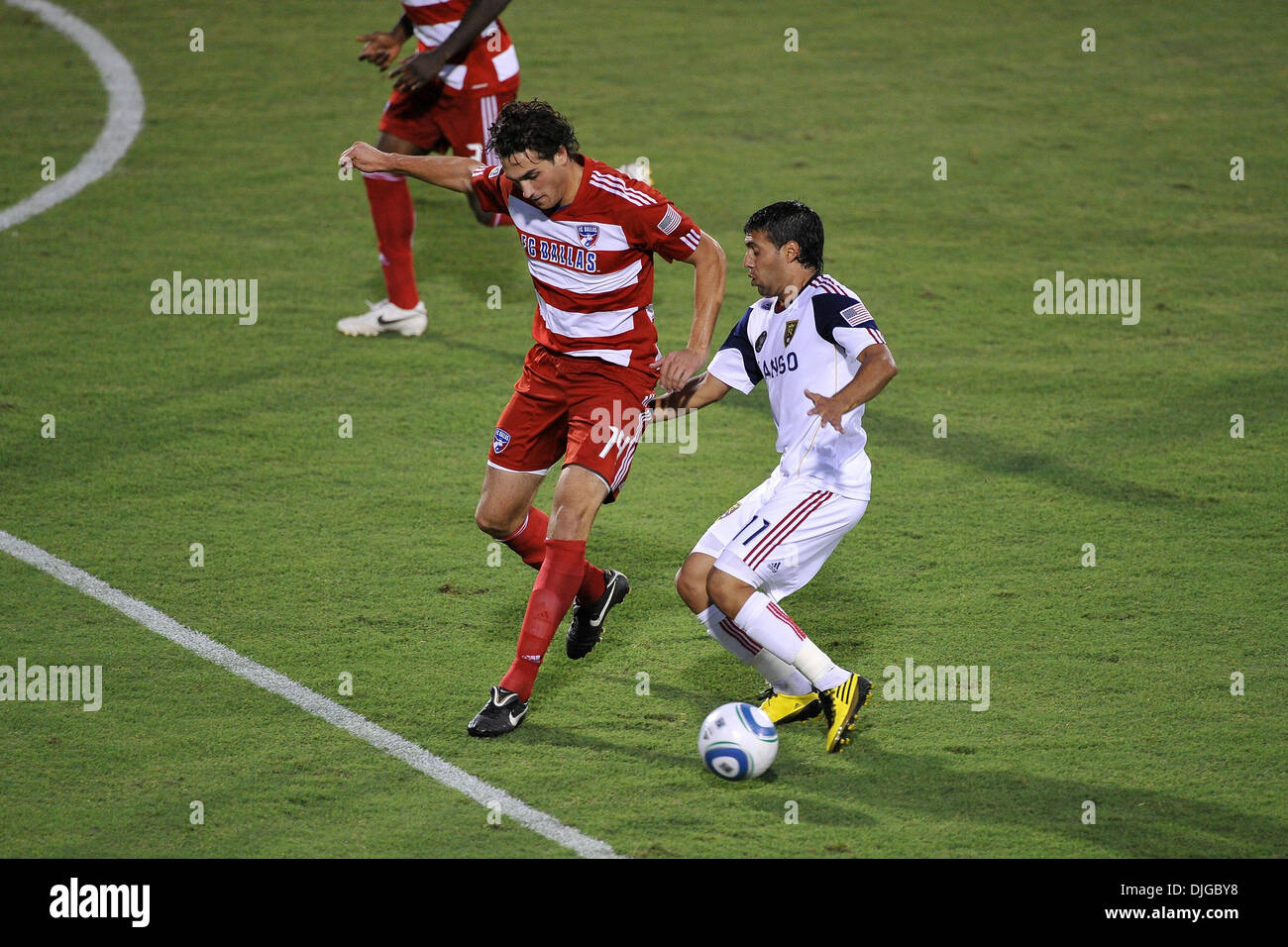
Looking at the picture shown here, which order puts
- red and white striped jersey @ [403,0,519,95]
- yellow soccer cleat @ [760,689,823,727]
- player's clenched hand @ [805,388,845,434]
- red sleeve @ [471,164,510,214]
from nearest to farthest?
1. player's clenched hand @ [805,388,845,434]
2. yellow soccer cleat @ [760,689,823,727]
3. red sleeve @ [471,164,510,214]
4. red and white striped jersey @ [403,0,519,95]

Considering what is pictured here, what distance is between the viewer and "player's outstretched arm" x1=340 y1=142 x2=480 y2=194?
544 centimetres

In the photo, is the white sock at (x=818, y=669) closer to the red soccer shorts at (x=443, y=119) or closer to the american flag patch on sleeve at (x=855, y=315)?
the american flag patch on sleeve at (x=855, y=315)

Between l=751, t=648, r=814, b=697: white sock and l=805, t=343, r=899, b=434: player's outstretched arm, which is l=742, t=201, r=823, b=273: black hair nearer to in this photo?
l=805, t=343, r=899, b=434: player's outstretched arm

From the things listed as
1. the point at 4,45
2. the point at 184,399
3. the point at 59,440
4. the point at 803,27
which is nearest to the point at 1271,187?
the point at 803,27

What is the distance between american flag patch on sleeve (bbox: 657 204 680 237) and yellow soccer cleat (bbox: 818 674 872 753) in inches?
69.0

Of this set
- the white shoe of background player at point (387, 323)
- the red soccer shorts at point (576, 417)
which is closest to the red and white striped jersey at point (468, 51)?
the white shoe of background player at point (387, 323)

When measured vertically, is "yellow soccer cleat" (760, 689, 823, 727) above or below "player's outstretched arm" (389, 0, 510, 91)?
below

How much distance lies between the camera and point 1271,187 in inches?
436

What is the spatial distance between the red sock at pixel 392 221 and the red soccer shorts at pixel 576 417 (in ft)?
11.0

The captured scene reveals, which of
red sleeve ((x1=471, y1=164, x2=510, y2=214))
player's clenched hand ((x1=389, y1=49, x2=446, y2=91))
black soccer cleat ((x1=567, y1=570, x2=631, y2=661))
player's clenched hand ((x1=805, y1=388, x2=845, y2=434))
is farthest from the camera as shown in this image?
player's clenched hand ((x1=389, y1=49, x2=446, y2=91))

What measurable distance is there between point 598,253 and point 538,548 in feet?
4.04

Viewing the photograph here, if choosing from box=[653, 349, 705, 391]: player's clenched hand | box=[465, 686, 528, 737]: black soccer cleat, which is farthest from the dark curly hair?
box=[465, 686, 528, 737]: black soccer cleat

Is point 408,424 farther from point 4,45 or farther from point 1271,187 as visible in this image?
point 4,45

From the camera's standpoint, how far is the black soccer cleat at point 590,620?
5570mm
